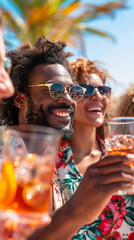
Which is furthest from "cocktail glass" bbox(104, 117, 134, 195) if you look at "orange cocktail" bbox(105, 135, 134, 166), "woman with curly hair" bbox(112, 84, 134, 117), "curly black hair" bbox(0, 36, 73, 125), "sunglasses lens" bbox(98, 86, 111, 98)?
"woman with curly hair" bbox(112, 84, 134, 117)

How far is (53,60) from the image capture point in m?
3.08

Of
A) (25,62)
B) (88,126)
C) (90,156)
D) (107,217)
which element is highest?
(25,62)

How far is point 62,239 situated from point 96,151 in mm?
1889

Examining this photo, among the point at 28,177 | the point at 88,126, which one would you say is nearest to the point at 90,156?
the point at 88,126

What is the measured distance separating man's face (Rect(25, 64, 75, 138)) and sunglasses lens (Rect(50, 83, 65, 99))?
4 cm

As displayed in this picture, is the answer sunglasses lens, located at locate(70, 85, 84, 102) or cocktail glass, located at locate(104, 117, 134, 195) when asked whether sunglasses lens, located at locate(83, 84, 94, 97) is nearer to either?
sunglasses lens, located at locate(70, 85, 84, 102)

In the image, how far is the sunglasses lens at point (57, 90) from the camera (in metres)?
2.83

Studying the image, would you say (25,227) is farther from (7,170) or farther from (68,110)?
(68,110)

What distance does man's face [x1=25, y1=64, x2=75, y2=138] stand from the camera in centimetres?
281

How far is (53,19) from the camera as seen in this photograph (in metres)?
18.0

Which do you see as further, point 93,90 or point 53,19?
point 53,19

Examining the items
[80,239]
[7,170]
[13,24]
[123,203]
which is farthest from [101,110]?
A: [13,24]

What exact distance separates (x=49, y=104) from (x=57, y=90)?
0.48 feet

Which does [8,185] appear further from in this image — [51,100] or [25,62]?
[25,62]
